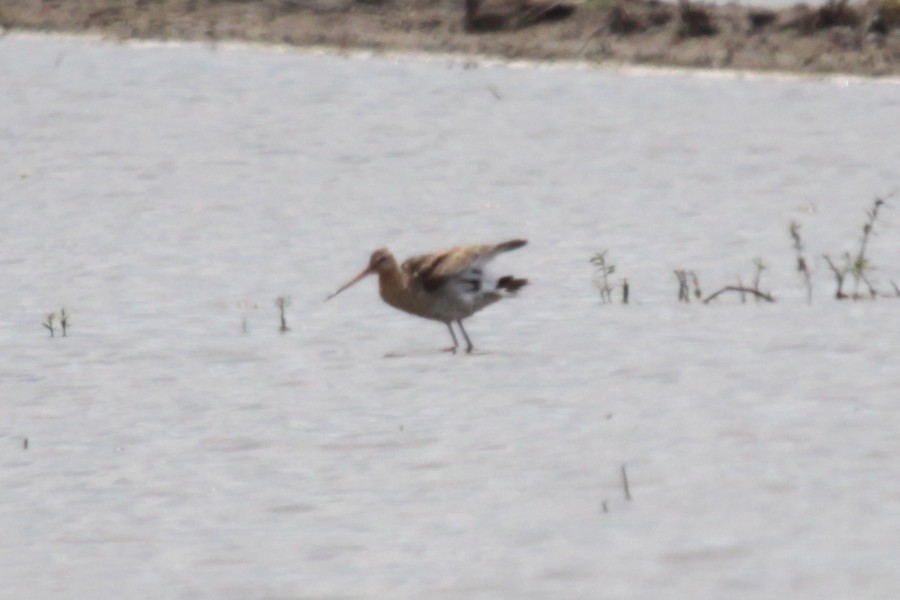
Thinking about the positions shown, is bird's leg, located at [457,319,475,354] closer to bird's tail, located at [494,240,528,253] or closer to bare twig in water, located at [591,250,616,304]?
bird's tail, located at [494,240,528,253]

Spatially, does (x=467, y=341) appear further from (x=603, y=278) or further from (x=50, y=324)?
(x=50, y=324)

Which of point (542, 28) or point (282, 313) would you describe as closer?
point (282, 313)

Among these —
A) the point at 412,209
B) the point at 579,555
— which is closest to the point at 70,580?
the point at 579,555

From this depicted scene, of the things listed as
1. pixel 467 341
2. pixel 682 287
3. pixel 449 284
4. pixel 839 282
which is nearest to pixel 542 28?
pixel 682 287

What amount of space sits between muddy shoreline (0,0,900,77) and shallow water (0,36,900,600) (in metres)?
0.60

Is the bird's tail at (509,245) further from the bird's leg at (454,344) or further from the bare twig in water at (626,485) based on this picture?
the bare twig in water at (626,485)

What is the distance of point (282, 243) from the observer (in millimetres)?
14734

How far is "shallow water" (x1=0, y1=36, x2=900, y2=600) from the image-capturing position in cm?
727

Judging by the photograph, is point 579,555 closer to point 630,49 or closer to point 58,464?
point 58,464

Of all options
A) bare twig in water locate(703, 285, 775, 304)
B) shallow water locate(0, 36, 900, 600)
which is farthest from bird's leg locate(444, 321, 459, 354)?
bare twig in water locate(703, 285, 775, 304)

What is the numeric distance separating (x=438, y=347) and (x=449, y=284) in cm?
64

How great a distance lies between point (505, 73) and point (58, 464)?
12889 mm

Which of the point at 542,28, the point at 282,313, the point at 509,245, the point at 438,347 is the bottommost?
the point at 542,28

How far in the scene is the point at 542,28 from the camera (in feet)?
74.1
